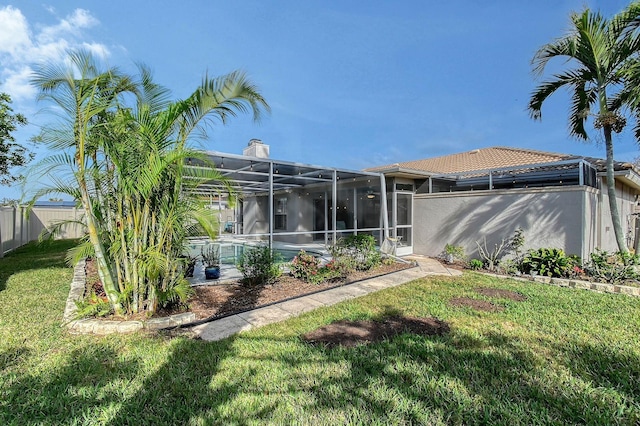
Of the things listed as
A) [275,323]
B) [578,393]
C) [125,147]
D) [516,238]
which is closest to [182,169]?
[125,147]

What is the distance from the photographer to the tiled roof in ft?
38.0

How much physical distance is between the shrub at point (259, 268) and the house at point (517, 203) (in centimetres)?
594

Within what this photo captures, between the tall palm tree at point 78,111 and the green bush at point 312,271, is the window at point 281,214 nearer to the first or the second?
the green bush at point 312,271

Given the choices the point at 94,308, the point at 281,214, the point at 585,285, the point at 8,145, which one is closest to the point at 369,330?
the point at 94,308

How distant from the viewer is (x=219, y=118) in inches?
196

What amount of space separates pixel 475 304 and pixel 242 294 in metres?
4.53

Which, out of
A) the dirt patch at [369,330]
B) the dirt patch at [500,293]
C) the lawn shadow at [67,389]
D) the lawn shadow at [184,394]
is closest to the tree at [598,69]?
the dirt patch at [500,293]

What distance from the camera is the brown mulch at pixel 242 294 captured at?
507 centimetres

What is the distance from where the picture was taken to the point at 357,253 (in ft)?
27.5

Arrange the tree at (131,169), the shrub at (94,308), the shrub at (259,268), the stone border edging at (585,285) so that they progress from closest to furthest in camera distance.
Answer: the tree at (131,169) < the shrub at (94,308) < the stone border edging at (585,285) < the shrub at (259,268)

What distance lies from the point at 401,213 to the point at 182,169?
9400 millimetres

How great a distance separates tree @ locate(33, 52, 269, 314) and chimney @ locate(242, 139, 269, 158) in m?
5.67

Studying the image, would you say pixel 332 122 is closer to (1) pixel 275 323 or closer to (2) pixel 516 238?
(2) pixel 516 238

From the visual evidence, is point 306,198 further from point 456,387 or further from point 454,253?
point 456,387
